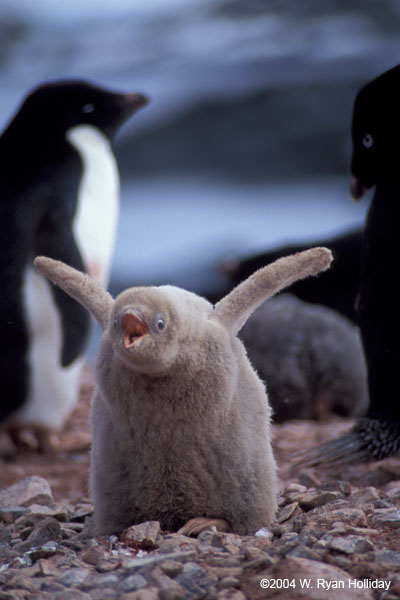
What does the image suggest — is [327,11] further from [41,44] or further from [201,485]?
[201,485]

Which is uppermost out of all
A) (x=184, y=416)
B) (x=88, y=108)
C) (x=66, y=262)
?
(x=88, y=108)

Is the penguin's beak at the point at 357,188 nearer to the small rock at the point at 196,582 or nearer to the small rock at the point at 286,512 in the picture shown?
the small rock at the point at 286,512

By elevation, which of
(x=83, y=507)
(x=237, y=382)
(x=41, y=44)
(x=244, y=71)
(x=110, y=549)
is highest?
(x=41, y=44)

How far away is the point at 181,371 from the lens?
1.27 meters

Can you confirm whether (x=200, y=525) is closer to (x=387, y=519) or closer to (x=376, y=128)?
(x=387, y=519)

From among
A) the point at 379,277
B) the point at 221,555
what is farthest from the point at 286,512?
the point at 379,277

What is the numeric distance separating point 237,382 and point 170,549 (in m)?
0.31

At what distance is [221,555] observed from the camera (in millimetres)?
1196

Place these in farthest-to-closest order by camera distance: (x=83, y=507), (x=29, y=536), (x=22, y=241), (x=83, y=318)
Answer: (x=83, y=318) → (x=22, y=241) → (x=83, y=507) → (x=29, y=536)

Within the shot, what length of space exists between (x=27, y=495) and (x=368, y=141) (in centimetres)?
129

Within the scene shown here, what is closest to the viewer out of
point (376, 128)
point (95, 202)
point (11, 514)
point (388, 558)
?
point (388, 558)

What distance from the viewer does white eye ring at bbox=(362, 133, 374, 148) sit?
2114mm

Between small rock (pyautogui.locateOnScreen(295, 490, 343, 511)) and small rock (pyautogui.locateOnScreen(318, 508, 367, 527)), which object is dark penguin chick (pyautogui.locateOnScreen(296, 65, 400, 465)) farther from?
small rock (pyautogui.locateOnScreen(318, 508, 367, 527))

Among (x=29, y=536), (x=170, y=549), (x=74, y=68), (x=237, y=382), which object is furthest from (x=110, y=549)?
(x=74, y=68)
